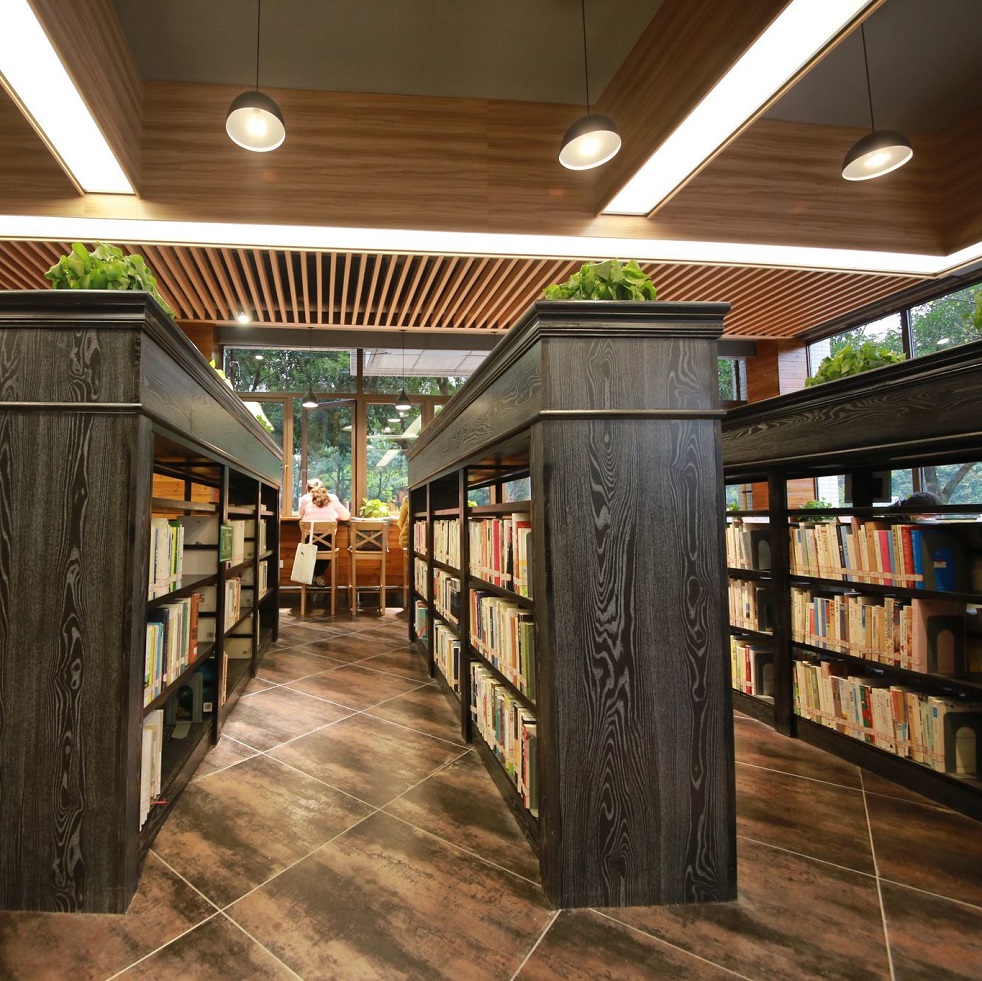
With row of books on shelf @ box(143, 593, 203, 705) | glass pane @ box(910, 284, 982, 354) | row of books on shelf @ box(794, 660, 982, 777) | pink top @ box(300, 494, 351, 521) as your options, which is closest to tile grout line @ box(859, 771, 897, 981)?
row of books on shelf @ box(794, 660, 982, 777)

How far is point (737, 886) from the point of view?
1686mm

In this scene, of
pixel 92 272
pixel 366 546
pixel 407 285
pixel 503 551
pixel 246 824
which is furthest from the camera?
pixel 366 546

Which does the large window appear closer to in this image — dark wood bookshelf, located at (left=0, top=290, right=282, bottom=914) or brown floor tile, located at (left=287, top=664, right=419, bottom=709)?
brown floor tile, located at (left=287, top=664, right=419, bottom=709)

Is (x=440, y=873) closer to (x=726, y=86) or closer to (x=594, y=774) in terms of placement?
(x=594, y=774)

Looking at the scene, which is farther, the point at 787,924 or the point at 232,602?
the point at 232,602

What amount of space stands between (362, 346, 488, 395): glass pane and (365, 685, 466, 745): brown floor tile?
605 centimetres

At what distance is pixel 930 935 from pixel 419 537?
382cm

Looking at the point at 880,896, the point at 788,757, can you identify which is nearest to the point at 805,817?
the point at 880,896

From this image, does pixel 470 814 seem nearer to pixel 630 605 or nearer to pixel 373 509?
pixel 630 605

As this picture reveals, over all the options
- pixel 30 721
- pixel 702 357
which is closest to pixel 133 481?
pixel 30 721

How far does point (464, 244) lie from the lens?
14.6 ft

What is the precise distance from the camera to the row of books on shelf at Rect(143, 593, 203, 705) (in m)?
1.91

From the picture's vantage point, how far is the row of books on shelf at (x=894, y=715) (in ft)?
7.25

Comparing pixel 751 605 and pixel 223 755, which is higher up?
pixel 751 605
